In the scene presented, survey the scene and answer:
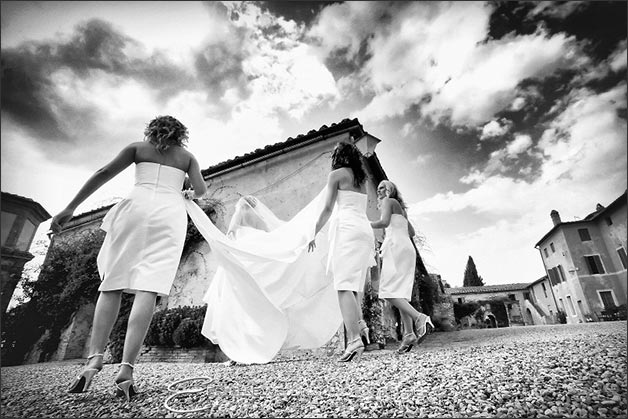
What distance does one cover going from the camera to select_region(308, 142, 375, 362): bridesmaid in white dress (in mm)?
3003

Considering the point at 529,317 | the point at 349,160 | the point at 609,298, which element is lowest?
the point at 609,298

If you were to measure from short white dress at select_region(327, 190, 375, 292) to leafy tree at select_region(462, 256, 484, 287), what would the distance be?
1603 inches

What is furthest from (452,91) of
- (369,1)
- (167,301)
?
(167,301)

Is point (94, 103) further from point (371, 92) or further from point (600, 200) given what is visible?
point (600, 200)

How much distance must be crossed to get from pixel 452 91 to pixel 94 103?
459cm

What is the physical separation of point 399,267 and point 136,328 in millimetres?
3108

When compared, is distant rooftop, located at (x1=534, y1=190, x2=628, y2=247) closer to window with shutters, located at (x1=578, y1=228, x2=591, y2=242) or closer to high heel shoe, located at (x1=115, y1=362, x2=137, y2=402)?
window with shutters, located at (x1=578, y1=228, x2=591, y2=242)

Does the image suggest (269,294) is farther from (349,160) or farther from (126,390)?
(349,160)

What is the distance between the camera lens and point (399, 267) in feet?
12.9

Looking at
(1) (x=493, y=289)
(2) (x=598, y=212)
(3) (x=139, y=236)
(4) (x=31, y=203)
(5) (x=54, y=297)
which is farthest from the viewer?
(1) (x=493, y=289)

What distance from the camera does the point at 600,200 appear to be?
8.41 ft

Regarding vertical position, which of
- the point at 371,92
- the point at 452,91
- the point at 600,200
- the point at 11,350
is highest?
the point at 371,92

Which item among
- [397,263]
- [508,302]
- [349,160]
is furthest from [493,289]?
[349,160]

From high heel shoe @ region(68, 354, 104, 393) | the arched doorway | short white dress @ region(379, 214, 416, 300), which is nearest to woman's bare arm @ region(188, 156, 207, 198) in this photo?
high heel shoe @ region(68, 354, 104, 393)
